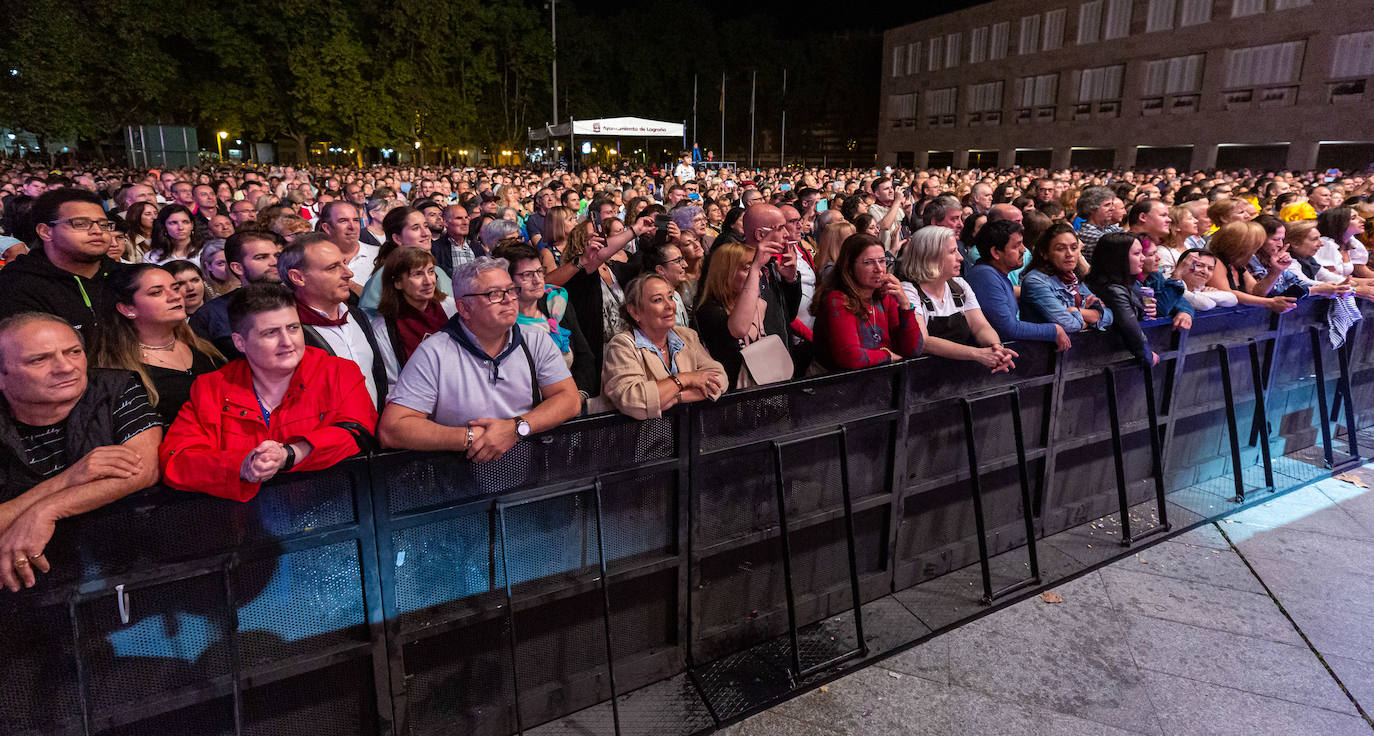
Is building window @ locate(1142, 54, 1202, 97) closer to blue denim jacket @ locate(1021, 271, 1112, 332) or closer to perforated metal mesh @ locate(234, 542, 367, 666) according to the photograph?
blue denim jacket @ locate(1021, 271, 1112, 332)

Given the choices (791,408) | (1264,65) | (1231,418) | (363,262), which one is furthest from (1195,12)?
(791,408)

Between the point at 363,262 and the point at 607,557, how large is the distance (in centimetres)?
434

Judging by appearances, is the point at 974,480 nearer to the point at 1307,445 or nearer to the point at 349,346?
the point at 349,346

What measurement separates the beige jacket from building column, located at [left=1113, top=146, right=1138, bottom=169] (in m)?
44.1

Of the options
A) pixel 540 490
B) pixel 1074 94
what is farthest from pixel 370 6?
pixel 540 490

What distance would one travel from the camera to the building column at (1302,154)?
31.8m

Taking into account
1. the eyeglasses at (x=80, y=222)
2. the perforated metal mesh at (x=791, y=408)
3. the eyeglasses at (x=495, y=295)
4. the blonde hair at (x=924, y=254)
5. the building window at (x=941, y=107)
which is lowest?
the perforated metal mesh at (x=791, y=408)

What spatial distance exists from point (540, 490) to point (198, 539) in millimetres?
1185

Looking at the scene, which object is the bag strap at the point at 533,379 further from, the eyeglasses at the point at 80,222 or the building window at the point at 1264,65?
the building window at the point at 1264,65

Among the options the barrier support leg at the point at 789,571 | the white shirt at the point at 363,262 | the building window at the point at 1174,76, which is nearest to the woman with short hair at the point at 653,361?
the barrier support leg at the point at 789,571

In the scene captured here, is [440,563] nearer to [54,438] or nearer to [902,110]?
[54,438]

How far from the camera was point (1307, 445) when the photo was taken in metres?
6.32

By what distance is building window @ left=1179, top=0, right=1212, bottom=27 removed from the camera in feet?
116

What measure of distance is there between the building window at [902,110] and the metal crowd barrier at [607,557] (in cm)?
5585
